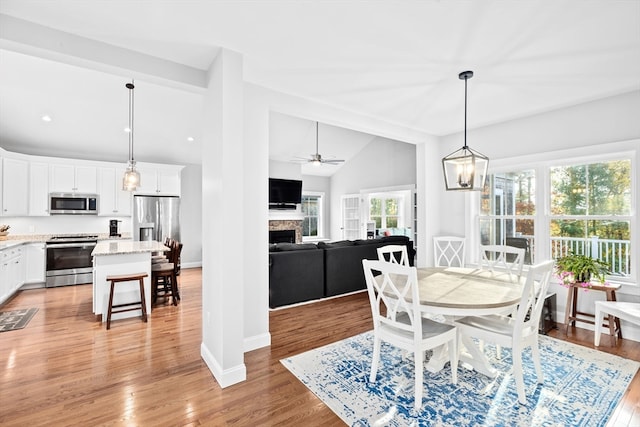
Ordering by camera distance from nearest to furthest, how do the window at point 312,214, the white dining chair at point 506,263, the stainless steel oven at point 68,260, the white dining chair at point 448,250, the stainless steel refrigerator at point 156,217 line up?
1. the white dining chair at point 506,263
2. the white dining chair at point 448,250
3. the stainless steel oven at point 68,260
4. the stainless steel refrigerator at point 156,217
5. the window at point 312,214

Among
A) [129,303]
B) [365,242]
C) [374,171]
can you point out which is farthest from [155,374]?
[374,171]

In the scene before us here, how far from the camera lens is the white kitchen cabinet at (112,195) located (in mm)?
6348

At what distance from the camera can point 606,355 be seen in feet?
9.70

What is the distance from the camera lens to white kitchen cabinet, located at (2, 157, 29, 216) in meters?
5.14

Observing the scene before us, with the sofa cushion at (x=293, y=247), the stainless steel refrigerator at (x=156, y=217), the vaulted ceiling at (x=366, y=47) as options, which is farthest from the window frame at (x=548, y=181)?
the stainless steel refrigerator at (x=156, y=217)

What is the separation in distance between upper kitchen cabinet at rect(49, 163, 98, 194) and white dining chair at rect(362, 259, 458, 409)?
639 centimetres

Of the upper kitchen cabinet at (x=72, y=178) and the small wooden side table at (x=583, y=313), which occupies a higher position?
the upper kitchen cabinet at (x=72, y=178)

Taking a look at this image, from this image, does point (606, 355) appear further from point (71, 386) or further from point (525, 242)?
point (71, 386)

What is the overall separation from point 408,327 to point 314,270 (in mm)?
2525

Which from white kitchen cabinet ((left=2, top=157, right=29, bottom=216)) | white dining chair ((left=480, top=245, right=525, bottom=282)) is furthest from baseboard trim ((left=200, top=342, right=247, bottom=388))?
white kitchen cabinet ((left=2, top=157, right=29, bottom=216))

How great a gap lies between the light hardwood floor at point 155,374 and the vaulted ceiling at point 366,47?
101 inches

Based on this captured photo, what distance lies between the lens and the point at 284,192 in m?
8.15

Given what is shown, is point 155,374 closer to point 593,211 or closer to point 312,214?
point 593,211

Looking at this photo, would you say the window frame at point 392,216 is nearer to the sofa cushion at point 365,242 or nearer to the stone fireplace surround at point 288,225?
the stone fireplace surround at point 288,225
